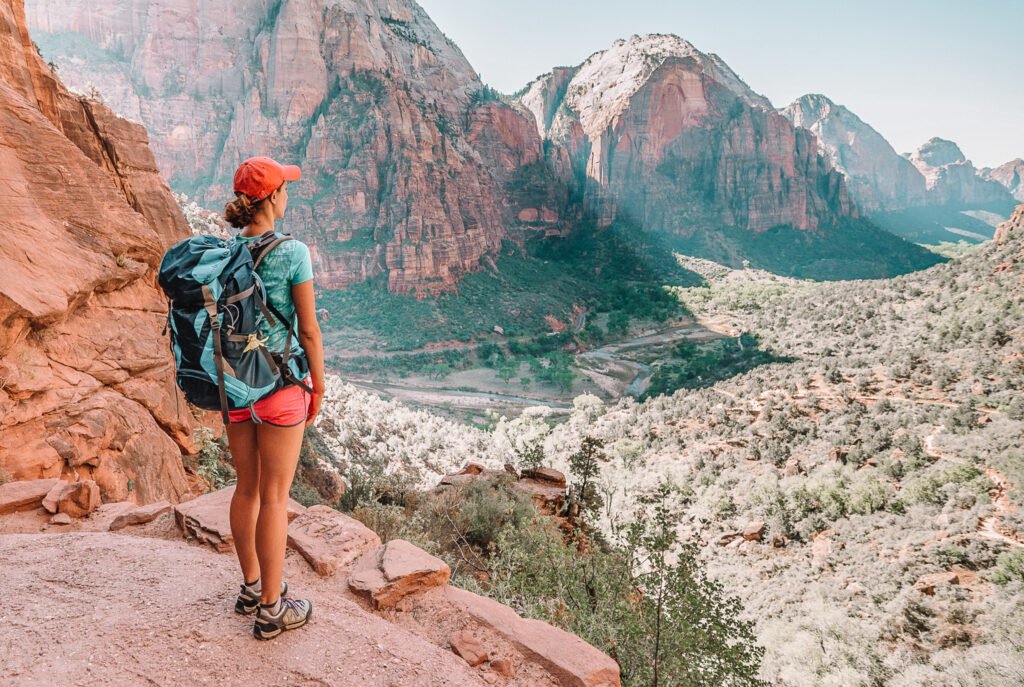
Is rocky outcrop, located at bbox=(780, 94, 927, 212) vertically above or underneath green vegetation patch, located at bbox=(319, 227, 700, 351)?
above

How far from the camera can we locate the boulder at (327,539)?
3154mm

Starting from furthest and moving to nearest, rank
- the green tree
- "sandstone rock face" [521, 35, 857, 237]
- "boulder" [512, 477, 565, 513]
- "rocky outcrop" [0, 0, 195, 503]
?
"sandstone rock face" [521, 35, 857, 237] → "boulder" [512, 477, 565, 513] → the green tree → "rocky outcrop" [0, 0, 195, 503]

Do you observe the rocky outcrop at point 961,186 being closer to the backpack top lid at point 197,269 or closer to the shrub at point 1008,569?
the shrub at point 1008,569

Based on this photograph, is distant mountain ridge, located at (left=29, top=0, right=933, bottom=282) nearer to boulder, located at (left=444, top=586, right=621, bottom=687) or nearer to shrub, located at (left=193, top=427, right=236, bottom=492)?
shrub, located at (left=193, top=427, right=236, bottom=492)

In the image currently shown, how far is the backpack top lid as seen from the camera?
180 centimetres

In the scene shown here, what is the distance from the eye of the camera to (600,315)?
59.4m

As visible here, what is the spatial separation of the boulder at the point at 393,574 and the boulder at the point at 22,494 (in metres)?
2.56

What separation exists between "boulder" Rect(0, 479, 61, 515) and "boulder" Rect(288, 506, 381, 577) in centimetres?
196

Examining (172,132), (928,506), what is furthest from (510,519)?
(172,132)

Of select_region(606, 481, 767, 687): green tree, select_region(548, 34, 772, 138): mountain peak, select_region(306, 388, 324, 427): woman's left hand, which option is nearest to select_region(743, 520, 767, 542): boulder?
select_region(606, 481, 767, 687): green tree

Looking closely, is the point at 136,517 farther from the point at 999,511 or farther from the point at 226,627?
the point at 999,511

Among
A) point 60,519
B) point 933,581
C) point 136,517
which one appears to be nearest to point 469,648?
point 136,517

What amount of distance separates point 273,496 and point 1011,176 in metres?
243

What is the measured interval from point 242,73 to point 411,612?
73.6 meters
